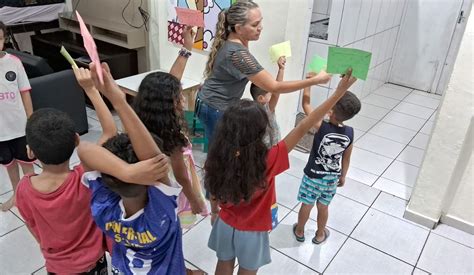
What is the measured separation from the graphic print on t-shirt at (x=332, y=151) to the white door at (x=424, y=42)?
12.1 ft

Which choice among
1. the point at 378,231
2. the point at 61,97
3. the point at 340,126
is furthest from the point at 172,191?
the point at 61,97

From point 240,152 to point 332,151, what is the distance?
2.54 feet

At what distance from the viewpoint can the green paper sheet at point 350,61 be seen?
1144mm

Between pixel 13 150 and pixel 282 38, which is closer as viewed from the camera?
pixel 13 150

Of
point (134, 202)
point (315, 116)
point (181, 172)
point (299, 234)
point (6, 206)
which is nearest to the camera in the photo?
point (134, 202)

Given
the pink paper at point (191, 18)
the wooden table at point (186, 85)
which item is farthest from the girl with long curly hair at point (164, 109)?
the wooden table at point (186, 85)

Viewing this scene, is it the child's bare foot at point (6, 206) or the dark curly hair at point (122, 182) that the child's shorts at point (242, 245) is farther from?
the child's bare foot at point (6, 206)

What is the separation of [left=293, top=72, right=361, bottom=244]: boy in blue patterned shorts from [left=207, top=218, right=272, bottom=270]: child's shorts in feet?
2.01

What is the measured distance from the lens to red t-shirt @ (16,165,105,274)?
1178 millimetres

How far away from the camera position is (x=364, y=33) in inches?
155

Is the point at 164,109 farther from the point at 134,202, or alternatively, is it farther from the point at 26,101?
the point at 26,101

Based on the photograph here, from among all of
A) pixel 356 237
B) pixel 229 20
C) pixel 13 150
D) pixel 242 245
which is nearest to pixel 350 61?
pixel 242 245

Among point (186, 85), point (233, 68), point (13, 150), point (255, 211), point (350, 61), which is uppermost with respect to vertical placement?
point (350, 61)

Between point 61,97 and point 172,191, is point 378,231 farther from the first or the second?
point 61,97
